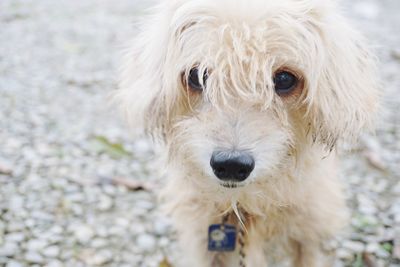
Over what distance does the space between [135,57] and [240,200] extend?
867mm

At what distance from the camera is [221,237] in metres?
2.81

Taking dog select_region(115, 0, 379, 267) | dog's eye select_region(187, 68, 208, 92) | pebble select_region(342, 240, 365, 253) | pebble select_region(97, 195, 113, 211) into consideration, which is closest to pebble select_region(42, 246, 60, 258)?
pebble select_region(97, 195, 113, 211)

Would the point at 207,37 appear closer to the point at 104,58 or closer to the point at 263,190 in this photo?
the point at 263,190

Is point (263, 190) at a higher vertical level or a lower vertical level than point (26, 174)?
lower

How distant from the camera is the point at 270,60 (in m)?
2.25

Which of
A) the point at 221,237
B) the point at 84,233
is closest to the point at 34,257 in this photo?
the point at 84,233

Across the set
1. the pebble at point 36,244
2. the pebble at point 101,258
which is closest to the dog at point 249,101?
the pebble at point 101,258

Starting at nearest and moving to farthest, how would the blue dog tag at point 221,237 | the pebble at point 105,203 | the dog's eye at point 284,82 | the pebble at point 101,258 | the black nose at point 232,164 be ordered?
the black nose at point 232,164
the dog's eye at point 284,82
the blue dog tag at point 221,237
the pebble at point 101,258
the pebble at point 105,203

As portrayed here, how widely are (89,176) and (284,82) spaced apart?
2.16 m

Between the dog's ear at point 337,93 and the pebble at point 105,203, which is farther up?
the pebble at point 105,203

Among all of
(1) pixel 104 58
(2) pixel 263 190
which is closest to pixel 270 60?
(2) pixel 263 190

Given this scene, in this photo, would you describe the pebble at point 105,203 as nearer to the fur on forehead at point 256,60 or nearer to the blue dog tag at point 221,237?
the blue dog tag at point 221,237

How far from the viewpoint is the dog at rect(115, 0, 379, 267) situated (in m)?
2.24

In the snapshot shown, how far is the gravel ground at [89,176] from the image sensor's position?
3.41 meters
